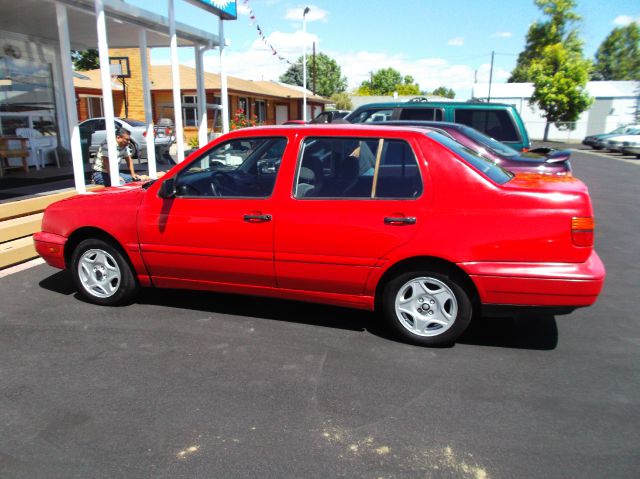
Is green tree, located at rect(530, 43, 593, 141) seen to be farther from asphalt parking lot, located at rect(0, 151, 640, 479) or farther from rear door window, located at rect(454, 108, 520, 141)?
asphalt parking lot, located at rect(0, 151, 640, 479)

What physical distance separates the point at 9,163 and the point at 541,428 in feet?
41.3

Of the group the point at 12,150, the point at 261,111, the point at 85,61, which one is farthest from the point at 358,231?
the point at 85,61

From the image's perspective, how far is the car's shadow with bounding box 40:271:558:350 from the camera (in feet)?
13.7

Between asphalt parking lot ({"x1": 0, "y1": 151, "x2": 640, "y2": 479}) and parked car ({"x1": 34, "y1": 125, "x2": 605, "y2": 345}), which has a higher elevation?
parked car ({"x1": 34, "y1": 125, "x2": 605, "y2": 345})

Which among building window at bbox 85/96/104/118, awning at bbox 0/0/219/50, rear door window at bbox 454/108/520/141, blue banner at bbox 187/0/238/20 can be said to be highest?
blue banner at bbox 187/0/238/20

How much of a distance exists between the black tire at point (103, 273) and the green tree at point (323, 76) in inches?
3582

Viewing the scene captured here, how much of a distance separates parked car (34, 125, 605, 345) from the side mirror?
0.04 ft

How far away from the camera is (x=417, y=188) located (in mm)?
3846

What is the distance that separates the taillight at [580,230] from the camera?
11.6 feet

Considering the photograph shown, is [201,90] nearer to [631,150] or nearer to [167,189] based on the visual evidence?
[167,189]

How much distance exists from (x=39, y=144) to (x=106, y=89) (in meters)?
5.81

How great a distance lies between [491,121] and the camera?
9211 mm

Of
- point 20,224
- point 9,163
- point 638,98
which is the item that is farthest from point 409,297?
point 638,98

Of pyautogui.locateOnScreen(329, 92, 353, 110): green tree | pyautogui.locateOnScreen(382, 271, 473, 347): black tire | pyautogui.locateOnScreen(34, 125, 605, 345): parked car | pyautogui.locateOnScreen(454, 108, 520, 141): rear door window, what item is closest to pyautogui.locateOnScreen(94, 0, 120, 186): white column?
pyautogui.locateOnScreen(34, 125, 605, 345): parked car
